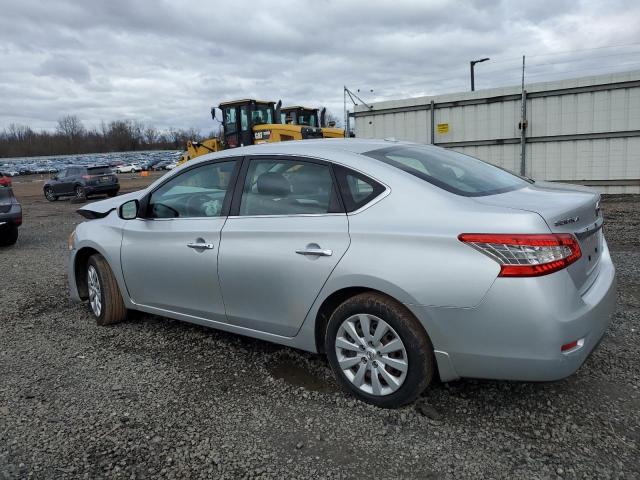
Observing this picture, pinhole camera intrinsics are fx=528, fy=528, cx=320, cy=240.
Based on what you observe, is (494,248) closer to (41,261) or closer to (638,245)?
(638,245)

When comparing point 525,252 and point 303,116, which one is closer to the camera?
point 525,252

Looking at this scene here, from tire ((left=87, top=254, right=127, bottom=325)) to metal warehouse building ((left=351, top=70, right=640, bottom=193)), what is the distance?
10.8 meters

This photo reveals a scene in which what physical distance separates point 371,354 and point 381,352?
7 cm

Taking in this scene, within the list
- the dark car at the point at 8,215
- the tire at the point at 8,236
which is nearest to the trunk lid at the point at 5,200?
the dark car at the point at 8,215

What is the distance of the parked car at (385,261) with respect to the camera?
2.57 m

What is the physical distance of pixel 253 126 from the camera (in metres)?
16.9

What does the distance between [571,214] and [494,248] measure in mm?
524

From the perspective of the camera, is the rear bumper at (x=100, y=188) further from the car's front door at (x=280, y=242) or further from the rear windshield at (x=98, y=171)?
the car's front door at (x=280, y=242)

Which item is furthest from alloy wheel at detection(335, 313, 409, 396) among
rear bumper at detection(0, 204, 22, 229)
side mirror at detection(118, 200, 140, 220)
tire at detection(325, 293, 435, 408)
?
rear bumper at detection(0, 204, 22, 229)

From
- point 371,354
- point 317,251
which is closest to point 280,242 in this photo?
point 317,251

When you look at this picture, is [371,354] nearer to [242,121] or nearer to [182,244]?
[182,244]

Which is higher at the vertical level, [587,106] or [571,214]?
[587,106]

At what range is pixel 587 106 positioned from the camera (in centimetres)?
1205

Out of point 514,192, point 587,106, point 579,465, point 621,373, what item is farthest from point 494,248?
point 587,106
